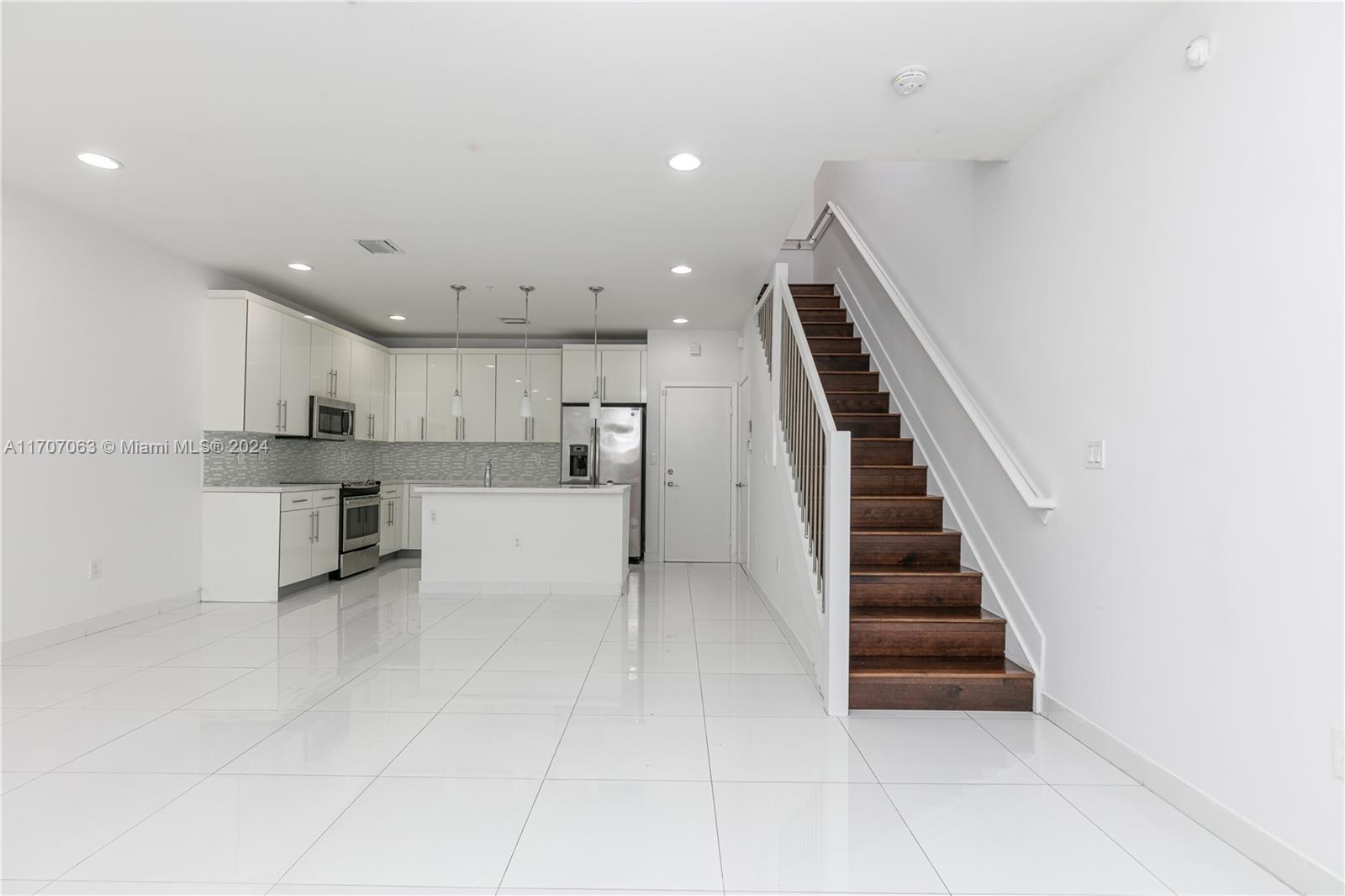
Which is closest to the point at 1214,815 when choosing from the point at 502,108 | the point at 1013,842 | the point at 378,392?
the point at 1013,842

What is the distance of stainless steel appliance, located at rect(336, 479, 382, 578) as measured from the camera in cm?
676

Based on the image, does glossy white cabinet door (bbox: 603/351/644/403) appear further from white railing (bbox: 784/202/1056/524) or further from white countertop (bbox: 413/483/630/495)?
white railing (bbox: 784/202/1056/524)

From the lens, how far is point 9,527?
3.98 meters

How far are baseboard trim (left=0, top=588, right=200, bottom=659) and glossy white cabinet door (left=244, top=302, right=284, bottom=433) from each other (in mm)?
1409

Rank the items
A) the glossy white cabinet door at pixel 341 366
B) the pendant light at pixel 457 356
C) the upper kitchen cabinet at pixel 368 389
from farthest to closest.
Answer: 1. the upper kitchen cabinet at pixel 368 389
2. the glossy white cabinet door at pixel 341 366
3. the pendant light at pixel 457 356

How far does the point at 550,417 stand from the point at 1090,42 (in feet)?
21.3

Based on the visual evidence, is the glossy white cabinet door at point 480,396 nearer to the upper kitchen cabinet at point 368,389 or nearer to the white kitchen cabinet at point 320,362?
the upper kitchen cabinet at point 368,389

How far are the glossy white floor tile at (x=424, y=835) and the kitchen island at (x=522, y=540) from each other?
12.0 feet

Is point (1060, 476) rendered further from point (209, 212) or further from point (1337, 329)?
point (209, 212)

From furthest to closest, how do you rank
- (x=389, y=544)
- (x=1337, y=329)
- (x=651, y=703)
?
(x=389, y=544) → (x=651, y=703) → (x=1337, y=329)

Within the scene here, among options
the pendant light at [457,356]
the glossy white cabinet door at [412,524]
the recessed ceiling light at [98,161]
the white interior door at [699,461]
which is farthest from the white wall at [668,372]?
the recessed ceiling light at [98,161]

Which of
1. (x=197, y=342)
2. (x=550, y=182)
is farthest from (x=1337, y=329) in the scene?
(x=197, y=342)

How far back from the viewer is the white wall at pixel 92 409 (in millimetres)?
4066

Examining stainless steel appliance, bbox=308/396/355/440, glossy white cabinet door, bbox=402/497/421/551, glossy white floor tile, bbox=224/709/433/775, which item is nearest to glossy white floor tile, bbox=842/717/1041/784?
glossy white floor tile, bbox=224/709/433/775
